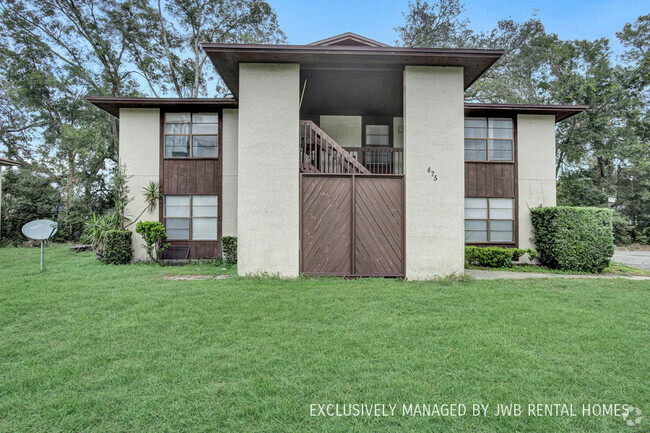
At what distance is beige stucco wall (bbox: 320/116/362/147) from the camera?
10.6 meters

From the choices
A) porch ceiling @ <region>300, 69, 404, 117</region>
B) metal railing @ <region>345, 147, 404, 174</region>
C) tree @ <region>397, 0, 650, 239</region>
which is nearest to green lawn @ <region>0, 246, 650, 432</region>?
metal railing @ <region>345, 147, 404, 174</region>

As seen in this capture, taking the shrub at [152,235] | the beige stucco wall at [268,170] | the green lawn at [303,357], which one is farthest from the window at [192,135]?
the green lawn at [303,357]

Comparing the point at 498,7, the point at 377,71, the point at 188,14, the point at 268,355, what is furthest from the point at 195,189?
the point at 498,7

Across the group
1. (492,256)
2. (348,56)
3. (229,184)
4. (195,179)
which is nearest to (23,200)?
(195,179)

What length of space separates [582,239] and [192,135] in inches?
492

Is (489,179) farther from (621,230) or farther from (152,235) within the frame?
(621,230)

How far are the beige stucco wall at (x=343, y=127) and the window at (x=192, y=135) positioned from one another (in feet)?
12.6

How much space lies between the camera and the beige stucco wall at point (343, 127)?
416 inches

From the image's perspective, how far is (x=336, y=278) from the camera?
22.2 feet

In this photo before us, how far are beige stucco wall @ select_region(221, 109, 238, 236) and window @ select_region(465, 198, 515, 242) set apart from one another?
8072 millimetres

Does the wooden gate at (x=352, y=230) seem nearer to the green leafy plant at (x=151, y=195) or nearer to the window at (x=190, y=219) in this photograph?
the window at (x=190, y=219)

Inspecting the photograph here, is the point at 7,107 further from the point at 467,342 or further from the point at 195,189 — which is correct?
the point at 467,342

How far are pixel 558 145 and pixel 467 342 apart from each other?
19.6m

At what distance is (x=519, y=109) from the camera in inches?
392
